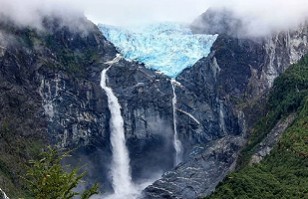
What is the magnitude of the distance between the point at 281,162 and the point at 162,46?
2142 inches

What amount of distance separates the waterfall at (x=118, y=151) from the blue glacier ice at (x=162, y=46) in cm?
926

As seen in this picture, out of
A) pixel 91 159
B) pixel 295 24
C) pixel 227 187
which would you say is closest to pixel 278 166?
pixel 227 187

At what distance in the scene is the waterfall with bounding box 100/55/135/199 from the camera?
402 ft

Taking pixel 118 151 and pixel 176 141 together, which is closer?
pixel 118 151

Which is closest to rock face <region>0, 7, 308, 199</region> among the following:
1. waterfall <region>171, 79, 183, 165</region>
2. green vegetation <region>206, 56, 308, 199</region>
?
waterfall <region>171, 79, 183, 165</region>

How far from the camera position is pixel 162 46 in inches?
5650

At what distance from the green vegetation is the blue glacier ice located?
25822 mm

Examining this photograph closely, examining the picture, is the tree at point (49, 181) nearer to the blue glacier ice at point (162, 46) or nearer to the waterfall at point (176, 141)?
the waterfall at point (176, 141)

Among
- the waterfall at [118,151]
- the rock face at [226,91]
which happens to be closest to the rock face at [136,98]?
the rock face at [226,91]

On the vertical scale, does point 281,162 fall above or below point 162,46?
below

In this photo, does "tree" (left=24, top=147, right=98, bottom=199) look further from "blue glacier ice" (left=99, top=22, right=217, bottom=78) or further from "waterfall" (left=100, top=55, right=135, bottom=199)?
"blue glacier ice" (left=99, top=22, right=217, bottom=78)

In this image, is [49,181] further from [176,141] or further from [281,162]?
[176,141]

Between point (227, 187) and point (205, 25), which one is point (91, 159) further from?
point (205, 25)

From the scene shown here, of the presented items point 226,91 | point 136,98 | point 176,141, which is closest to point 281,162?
point 176,141
